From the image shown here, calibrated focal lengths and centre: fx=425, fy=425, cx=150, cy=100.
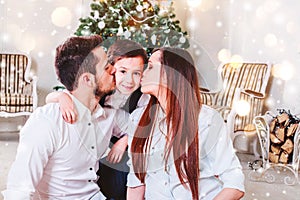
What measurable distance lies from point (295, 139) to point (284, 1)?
3.83ft

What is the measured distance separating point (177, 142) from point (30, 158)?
314 mm

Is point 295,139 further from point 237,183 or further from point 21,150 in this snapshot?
point 21,150

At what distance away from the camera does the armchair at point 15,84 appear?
3016 millimetres

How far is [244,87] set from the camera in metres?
3.33

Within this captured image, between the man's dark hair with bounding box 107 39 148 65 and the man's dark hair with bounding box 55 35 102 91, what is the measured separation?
4cm

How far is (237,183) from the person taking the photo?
37.8 inches

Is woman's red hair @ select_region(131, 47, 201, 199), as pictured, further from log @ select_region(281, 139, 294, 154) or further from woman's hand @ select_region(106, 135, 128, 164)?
log @ select_region(281, 139, 294, 154)

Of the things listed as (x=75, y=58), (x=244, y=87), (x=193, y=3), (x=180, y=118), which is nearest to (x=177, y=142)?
(x=180, y=118)

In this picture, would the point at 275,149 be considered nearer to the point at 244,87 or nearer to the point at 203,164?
the point at 244,87

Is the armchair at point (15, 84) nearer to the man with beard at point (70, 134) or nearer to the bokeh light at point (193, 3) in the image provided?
the bokeh light at point (193, 3)

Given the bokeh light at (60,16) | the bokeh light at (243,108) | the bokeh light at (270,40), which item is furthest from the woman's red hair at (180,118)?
the bokeh light at (60,16)

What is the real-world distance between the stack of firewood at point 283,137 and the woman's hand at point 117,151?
1904 millimetres

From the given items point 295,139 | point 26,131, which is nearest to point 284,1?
point 295,139

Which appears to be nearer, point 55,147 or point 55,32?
point 55,147
